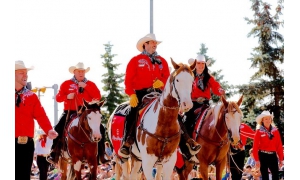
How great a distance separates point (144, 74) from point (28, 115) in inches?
108

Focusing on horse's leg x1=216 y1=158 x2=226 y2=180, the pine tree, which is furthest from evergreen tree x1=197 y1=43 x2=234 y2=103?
horse's leg x1=216 y1=158 x2=226 y2=180

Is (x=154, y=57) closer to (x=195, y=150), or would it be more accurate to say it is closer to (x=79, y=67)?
(x=195, y=150)

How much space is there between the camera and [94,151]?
13258 millimetres

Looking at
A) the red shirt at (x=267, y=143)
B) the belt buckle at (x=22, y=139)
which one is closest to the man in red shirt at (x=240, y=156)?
the red shirt at (x=267, y=143)

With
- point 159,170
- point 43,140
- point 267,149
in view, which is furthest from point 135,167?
point 43,140

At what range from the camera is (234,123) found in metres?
11.3

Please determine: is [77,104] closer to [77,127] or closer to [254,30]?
[77,127]

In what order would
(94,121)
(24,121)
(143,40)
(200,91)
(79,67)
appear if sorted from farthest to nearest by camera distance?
(79,67), (200,91), (94,121), (143,40), (24,121)

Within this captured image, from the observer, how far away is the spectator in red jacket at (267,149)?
14.9 m

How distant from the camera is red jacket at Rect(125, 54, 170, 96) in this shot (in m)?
11.3

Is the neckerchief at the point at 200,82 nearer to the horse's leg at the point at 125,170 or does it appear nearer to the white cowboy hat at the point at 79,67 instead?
the horse's leg at the point at 125,170
